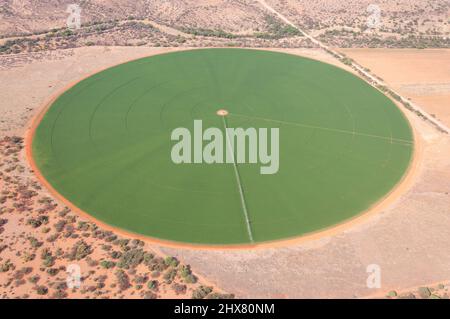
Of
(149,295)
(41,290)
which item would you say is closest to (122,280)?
(149,295)

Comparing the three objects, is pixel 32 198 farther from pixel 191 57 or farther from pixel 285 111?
pixel 191 57

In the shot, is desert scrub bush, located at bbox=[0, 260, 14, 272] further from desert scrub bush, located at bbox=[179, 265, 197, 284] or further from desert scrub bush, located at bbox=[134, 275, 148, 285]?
desert scrub bush, located at bbox=[179, 265, 197, 284]

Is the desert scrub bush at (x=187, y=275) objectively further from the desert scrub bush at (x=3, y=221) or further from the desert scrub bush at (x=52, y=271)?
the desert scrub bush at (x=3, y=221)

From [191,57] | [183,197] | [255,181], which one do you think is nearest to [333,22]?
[191,57]

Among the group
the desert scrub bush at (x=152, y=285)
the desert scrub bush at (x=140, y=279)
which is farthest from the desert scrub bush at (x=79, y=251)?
the desert scrub bush at (x=152, y=285)

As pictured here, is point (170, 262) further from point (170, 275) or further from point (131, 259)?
point (131, 259)

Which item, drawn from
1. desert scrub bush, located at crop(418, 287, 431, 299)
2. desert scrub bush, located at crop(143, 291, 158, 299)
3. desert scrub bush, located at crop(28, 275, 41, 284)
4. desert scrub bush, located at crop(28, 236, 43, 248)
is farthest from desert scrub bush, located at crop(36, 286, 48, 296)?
desert scrub bush, located at crop(418, 287, 431, 299)
